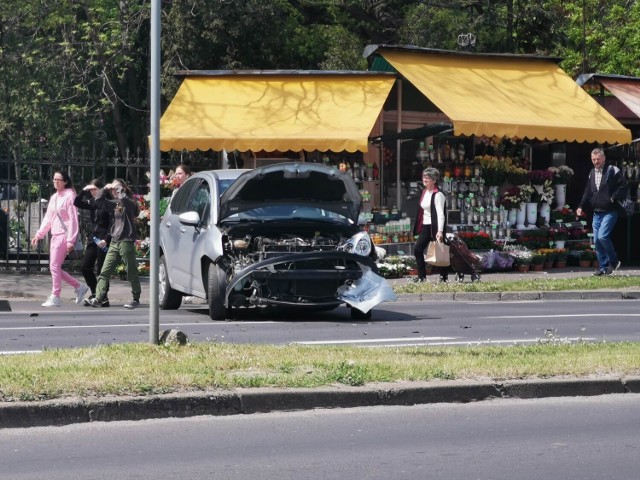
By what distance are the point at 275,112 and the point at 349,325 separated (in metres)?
10.7

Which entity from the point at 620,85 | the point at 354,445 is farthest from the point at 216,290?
the point at 620,85

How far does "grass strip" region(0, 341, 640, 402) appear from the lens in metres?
8.83

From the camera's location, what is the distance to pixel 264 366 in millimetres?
9789

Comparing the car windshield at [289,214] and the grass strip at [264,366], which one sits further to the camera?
the car windshield at [289,214]

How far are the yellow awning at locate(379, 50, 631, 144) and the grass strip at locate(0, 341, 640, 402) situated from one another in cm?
1299

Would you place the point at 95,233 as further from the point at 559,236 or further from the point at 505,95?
the point at 559,236

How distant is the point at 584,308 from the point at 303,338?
5884mm

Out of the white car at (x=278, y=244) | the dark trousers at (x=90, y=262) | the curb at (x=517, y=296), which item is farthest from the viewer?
the curb at (x=517, y=296)

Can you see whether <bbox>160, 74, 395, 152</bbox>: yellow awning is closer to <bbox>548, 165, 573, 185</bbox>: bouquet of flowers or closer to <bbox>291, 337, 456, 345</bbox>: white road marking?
<bbox>548, 165, 573, 185</bbox>: bouquet of flowers

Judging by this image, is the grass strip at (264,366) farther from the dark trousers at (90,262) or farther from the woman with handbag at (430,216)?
the woman with handbag at (430,216)

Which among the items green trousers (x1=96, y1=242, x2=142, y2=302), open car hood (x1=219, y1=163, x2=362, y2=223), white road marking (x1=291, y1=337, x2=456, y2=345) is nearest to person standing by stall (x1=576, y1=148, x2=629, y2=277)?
open car hood (x1=219, y1=163, x2=362, y2=223)

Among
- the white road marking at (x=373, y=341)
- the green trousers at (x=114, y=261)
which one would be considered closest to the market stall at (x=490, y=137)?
the green trousers at (x=114, y=261)

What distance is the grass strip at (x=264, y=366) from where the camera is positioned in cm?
883

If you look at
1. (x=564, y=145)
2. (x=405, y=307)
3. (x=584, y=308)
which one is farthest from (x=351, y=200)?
(x=564, y=145)
